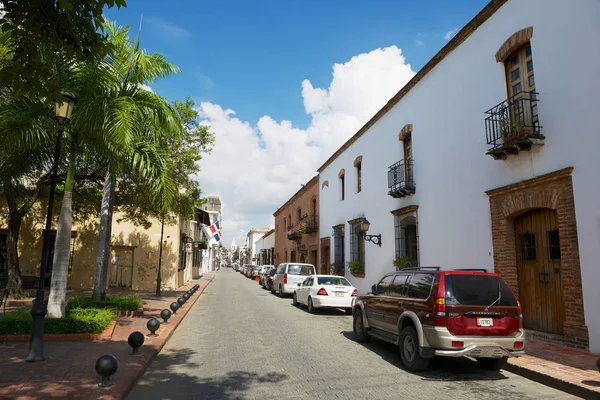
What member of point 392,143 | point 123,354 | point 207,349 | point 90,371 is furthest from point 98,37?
point 392,143

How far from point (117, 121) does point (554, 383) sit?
9.01 m

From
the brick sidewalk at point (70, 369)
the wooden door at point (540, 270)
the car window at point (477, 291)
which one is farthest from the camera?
the wooden door at point (540, 270)

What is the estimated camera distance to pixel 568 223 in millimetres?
7941

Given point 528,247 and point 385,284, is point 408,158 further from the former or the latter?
point 385,284

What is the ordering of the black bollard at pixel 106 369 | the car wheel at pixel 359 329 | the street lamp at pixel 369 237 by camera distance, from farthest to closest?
the street lamp at pixel 369 237 < the car wheel at pixel 359 329 < the black bollard at pixel 106 369

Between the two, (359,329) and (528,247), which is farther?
(528,247)

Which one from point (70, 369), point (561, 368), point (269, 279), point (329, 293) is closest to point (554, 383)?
point (561, 368)

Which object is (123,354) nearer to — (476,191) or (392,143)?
(476,191)

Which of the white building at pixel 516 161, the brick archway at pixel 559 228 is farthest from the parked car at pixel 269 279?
the brick archway at pixel 559 228

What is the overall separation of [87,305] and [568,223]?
11.8m

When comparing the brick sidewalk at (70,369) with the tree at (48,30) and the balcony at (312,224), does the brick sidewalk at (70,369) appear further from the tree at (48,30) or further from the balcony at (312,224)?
the balcony at (312,224)

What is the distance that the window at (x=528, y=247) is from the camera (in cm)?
923

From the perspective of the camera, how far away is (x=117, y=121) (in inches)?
338

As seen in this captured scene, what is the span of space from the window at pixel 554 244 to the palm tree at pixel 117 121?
853 cm
